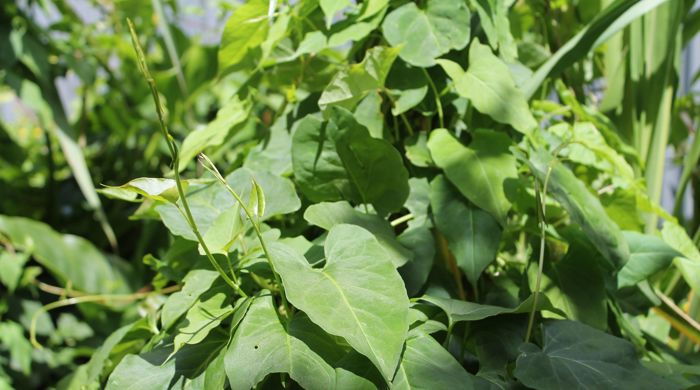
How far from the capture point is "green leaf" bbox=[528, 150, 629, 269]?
0.68 metres

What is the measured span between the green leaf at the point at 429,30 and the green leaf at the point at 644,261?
1.05 ft

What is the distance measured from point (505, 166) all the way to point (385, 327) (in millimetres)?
302

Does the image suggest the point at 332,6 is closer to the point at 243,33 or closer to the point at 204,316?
the point at 243,33

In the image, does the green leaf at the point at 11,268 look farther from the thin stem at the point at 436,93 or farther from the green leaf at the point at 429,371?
the green leaf at the point at 429,371

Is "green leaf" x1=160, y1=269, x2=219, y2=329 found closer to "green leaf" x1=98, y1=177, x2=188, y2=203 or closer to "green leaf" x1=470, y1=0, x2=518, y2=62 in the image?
"green leaf" x1=98, y1=177, x2=188, y2=203

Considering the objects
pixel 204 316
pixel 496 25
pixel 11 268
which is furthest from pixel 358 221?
pixel 11 268

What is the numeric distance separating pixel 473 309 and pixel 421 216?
0.63 ft

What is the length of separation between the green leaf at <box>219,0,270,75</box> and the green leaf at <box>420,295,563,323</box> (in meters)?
0.44

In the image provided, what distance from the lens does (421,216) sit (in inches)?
30.2

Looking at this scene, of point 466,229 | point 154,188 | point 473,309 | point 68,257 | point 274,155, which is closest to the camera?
point 154,188

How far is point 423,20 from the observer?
2.59 ft

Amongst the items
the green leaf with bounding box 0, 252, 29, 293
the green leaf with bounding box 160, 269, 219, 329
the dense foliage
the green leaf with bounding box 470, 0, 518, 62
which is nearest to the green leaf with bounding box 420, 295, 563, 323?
the dense foliage

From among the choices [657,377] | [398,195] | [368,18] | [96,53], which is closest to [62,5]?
[96,53]

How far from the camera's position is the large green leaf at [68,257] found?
1646mm
